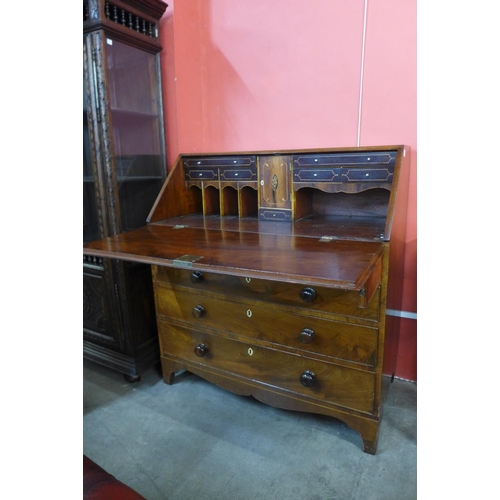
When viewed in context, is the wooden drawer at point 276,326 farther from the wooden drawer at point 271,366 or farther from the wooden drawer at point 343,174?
the wooden drawer at point 343,174

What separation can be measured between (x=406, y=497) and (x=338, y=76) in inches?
77.1

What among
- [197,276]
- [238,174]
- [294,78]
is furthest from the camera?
[294,78]

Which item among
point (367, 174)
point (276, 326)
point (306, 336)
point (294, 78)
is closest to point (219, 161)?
point (294, 78)

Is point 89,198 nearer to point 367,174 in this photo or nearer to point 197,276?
point 197,276

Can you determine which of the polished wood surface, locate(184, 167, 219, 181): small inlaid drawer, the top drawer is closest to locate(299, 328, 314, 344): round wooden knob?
the polished wood surface

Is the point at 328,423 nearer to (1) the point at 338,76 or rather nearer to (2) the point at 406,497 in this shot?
(2) the point at 406,497

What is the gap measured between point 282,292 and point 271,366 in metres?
0.39

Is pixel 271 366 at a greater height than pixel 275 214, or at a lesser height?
lesser

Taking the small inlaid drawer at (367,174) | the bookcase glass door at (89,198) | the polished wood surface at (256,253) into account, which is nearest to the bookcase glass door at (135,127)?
the bookcase glass door at (89,198)

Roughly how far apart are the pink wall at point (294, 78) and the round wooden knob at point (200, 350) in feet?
3.62

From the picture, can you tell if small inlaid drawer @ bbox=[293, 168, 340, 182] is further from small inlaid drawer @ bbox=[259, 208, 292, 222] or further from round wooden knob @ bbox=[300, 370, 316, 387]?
round wooden knob @ bbox=[300, 370, 316, 387]

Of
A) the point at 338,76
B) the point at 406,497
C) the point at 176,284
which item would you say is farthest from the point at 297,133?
the point at 406,497

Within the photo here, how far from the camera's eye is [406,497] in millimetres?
1374

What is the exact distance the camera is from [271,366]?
66.0 inches
